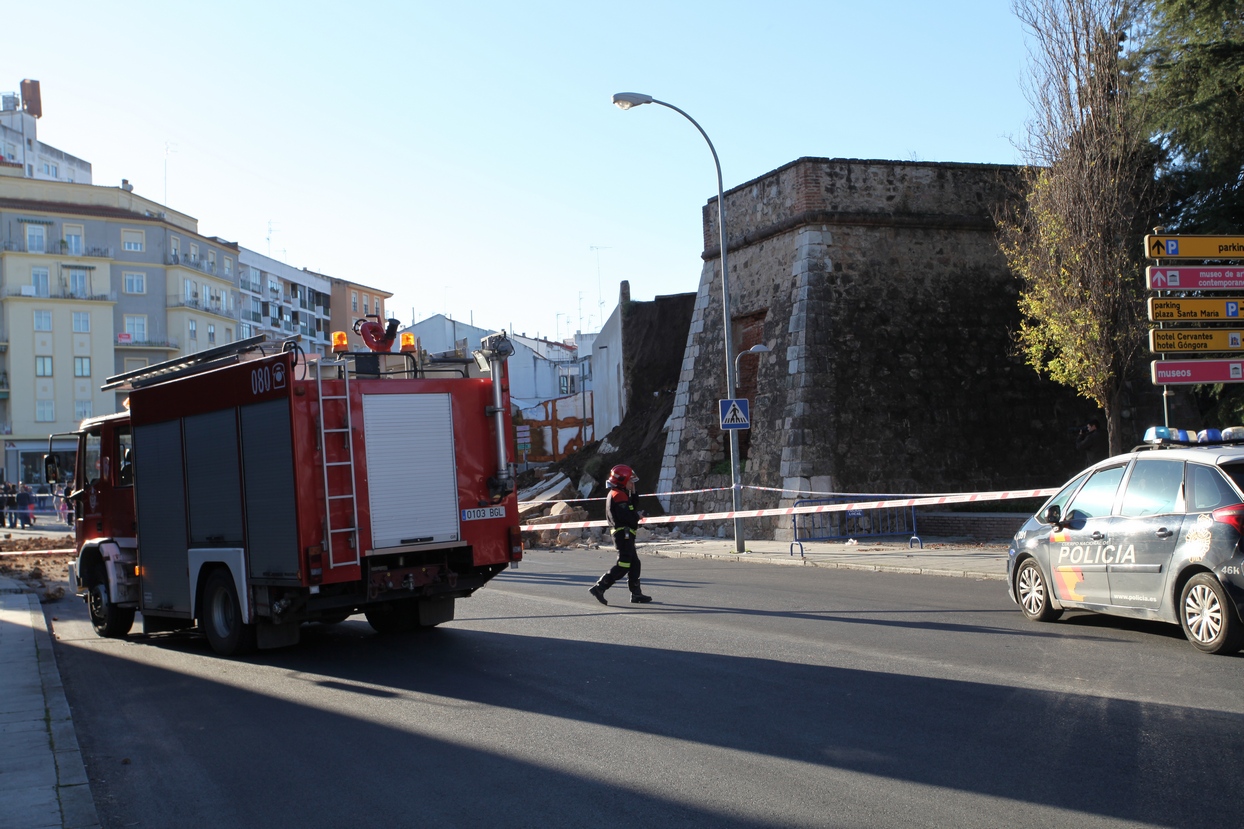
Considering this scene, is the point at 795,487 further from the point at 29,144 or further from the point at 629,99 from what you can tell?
the point at 29,144

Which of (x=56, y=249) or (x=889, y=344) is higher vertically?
(x=56, y=249)

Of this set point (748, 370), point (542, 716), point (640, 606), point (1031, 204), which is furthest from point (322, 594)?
point (748, 370)

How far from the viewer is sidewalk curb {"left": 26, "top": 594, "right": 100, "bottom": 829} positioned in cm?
534

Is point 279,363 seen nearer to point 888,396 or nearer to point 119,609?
point 119,609

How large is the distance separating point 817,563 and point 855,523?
12.9ft

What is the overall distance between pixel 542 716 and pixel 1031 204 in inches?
583

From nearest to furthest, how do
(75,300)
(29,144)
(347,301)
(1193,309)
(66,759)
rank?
(66,759)
(1193,309)
(75,300)
(29,144)
(347,301)

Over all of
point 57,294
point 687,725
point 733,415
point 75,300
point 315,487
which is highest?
point 57,294

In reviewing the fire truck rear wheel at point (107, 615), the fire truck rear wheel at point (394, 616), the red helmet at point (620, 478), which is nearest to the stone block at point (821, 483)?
the red helmet at point (620, 478)

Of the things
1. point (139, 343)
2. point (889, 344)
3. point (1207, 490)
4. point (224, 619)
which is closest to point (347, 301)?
point (139, 343)

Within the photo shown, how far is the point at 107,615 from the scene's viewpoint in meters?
12.4

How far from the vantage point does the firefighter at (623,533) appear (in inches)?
506

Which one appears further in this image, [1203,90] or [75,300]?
[75,300]

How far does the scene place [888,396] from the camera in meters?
23.4
